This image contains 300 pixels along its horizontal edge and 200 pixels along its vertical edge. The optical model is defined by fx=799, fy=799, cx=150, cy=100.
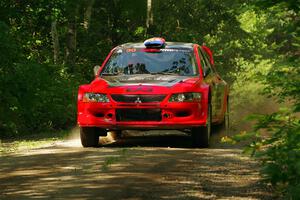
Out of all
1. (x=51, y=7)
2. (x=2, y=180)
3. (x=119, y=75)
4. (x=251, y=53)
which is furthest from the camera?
(x=251, y=53)

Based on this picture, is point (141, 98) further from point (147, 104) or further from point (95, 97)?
point (95, 97)

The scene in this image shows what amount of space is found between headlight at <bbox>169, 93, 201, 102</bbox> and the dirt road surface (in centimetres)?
78

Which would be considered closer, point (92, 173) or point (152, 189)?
point (152, 189)

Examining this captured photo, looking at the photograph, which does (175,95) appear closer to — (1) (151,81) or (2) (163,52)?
(1) (151,81)

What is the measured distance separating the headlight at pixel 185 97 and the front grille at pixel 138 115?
306mm

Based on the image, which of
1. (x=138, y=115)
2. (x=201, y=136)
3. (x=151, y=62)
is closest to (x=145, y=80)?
(x=138, y=115)

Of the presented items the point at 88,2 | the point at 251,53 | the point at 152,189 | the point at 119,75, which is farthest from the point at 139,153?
the point at 251,53

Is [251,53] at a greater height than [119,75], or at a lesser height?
lesser

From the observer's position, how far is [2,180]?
353 inches

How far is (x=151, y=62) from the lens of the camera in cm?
1390

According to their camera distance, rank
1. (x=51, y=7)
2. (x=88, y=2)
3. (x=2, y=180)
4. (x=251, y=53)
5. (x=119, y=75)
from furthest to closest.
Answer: (x=251, y=53), (x=88, y=2), (x=51, y=7), (x=119, y=75), (x=2, y=180)

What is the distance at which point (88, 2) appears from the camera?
33031mm

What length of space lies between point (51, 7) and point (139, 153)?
516 inches

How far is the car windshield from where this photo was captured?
1370 centimetres
